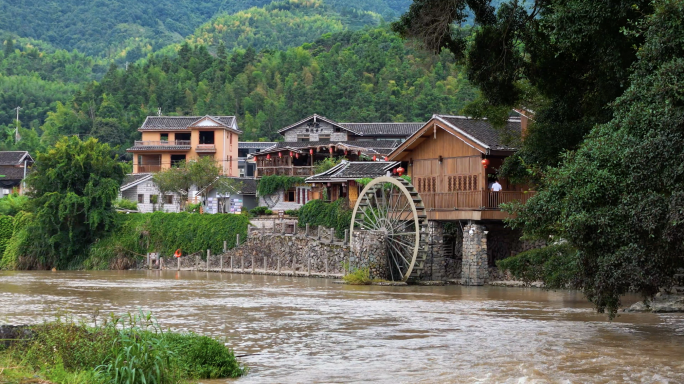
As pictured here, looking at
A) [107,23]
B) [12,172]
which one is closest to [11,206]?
[12,172]

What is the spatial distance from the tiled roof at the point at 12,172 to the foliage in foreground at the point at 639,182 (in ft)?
185

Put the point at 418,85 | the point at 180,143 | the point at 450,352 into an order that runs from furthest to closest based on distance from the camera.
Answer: the point at 418,85
the point at 180,143
the point at 450,352

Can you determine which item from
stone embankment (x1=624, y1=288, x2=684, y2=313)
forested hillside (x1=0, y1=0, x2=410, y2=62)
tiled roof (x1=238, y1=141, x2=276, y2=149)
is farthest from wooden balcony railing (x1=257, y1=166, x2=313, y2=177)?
forested hillside (x1=0, y1=0, x2=410, y2=62)

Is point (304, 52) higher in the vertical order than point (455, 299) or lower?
higher

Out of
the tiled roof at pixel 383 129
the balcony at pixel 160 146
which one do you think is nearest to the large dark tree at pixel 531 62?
the tiled roof at pixel 383 129

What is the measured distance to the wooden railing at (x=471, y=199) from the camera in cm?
2996

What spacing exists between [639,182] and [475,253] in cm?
1814

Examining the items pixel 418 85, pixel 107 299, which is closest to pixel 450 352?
pixel 107 299

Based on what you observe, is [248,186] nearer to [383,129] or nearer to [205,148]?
[205,148]

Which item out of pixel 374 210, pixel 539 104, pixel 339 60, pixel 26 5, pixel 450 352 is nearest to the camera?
pixel 450 352

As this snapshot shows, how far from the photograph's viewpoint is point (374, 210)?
113ft

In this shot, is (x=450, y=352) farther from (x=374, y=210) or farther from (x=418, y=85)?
(x=418, y=85)

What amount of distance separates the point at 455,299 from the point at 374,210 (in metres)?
10.1

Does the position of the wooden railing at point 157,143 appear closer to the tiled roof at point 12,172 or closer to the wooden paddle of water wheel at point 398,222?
the tiled roof at point 12,172
